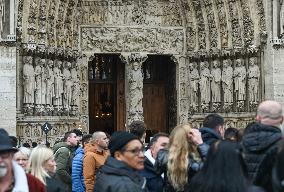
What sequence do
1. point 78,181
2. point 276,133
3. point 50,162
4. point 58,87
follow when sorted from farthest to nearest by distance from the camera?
point 58,87
point 78,181
point 50,162
point 276,133

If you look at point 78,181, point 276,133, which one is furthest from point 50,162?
point 78,181

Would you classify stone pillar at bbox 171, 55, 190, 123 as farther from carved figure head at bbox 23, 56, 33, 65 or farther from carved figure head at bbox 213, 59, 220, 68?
carved figure head at bbox 23, 56, 33, 65

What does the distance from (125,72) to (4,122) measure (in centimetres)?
487

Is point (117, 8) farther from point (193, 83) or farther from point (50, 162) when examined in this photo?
point (50, 162)

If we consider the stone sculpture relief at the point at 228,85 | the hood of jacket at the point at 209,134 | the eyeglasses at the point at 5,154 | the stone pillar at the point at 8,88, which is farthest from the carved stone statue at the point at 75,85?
the eyeglasses at the point at 5,154

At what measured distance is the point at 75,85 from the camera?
761 inches

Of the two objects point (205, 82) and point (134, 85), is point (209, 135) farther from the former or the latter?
point (134, 85)

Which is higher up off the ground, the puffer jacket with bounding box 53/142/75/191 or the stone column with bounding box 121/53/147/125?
the stone column with bounding box 121/53/147/125

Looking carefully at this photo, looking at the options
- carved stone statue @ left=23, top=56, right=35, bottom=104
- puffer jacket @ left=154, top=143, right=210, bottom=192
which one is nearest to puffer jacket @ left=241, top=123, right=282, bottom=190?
puffer jacket @ left=154, top=143, right=210, bottom=192

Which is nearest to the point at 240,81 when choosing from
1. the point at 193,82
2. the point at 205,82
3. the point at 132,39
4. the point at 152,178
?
the point at 205,82

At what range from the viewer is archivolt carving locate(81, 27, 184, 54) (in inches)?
785

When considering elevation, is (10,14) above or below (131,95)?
above

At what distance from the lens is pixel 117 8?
2025 centimetres

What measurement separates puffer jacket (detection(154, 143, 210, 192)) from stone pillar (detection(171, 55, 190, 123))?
14.0m
